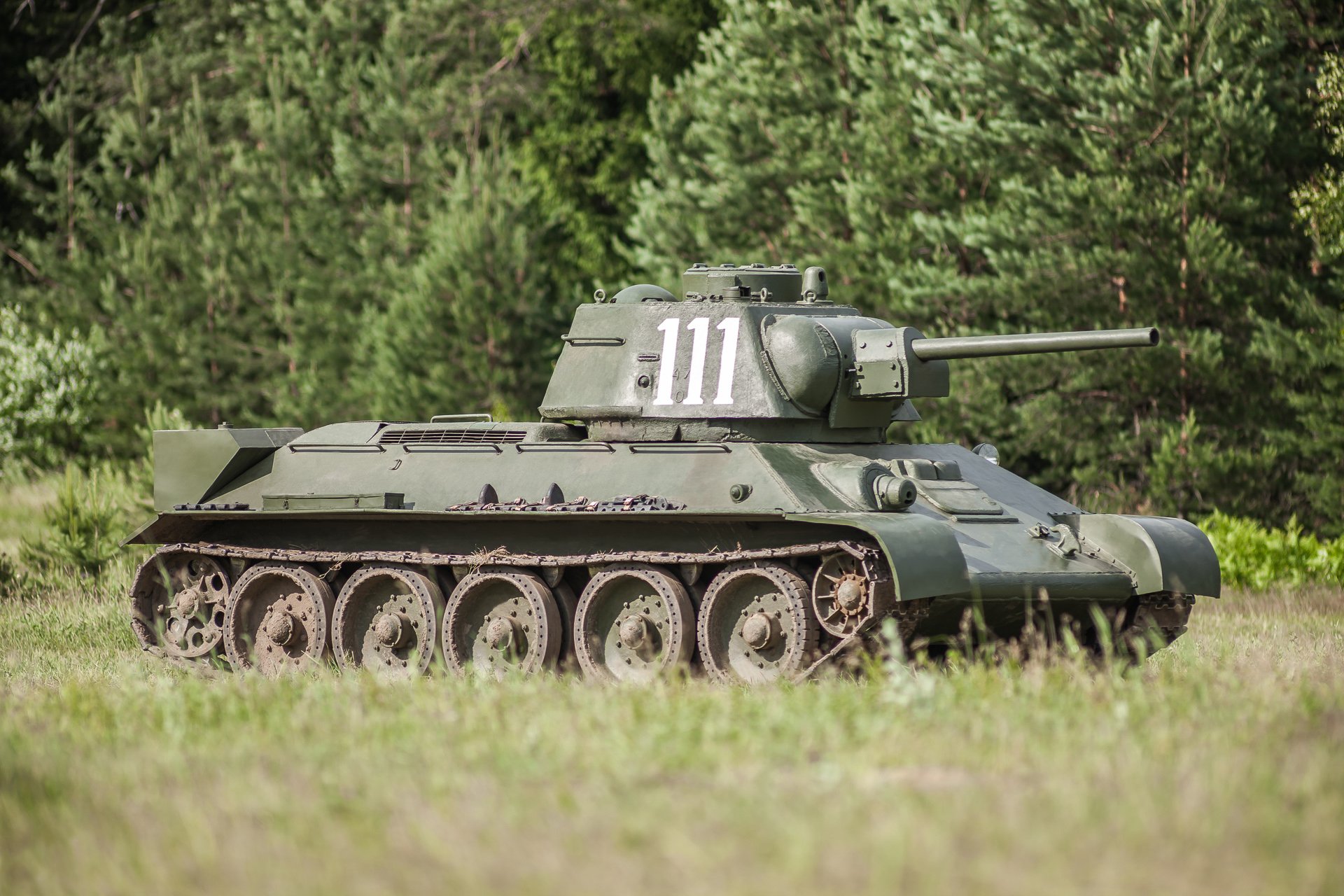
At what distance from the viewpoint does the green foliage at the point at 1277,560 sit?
18281 millimetres

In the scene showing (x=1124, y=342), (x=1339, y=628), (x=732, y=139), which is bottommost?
(x=1339, y=628)

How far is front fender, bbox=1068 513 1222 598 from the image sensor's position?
11383mm

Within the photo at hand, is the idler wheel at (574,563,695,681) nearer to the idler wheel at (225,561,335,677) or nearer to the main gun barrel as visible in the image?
the idler wheel at (225,561,335,677)

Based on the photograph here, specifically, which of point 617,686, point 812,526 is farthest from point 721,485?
point 617,686

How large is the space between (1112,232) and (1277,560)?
5089 mm

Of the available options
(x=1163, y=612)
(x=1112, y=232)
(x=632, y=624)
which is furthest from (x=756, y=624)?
(x=1112, y=232)

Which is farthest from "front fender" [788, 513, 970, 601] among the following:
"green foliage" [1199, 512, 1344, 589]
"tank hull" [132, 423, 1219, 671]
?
"green foliage" [1199, 512, 1344, 589]

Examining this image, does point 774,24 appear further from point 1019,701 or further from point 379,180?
point 1019,701

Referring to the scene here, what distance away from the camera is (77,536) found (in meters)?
18.9

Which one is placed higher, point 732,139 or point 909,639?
point 732,139

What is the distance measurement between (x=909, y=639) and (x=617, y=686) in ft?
6.11

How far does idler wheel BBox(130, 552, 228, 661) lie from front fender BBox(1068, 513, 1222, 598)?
21.6 ft

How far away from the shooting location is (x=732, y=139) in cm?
2739

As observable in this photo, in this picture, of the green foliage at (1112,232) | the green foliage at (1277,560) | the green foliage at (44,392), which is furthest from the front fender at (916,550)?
the green foliage at (44,392)
